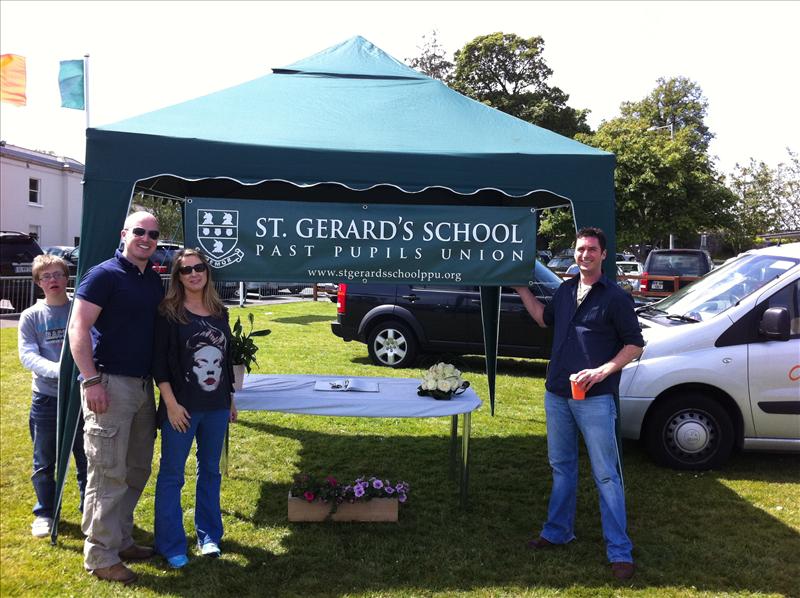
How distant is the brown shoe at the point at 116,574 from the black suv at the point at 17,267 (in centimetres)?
1093

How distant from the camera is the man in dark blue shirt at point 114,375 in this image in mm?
3199

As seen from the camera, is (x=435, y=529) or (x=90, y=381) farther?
(x=435, y=529)

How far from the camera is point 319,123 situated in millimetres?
4242

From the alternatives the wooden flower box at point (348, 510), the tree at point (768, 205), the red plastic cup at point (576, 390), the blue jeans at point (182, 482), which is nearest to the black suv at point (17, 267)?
the wooden flower box at point (348, 510)

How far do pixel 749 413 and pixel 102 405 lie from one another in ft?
16.0

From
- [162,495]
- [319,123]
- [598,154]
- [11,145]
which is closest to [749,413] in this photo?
[598,154]

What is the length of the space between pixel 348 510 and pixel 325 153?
7.81 ft

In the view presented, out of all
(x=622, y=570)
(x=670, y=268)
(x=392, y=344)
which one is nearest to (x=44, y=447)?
(x=622, y=570)

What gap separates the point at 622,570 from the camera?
354cm

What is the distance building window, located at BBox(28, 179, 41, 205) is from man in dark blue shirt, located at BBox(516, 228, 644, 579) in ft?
116

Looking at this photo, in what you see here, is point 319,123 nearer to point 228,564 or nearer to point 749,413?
point 228,564

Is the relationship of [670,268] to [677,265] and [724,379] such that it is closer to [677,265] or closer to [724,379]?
[677,265]

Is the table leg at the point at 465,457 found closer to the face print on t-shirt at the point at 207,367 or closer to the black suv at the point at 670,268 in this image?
the face print on t-shirt at the point at 207,367

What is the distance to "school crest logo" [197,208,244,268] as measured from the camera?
3.88 metres
